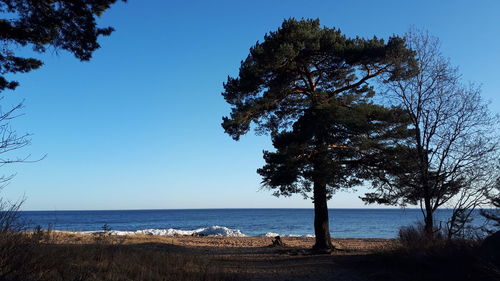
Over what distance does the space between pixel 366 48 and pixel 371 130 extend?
3236mm

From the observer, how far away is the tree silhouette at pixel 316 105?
14.4 metres

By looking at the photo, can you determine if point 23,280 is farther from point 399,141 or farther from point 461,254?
point 399,141

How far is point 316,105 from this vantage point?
15023 mm

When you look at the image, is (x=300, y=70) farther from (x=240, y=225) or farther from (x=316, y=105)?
(x=240, y=225)

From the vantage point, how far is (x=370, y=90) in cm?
1742

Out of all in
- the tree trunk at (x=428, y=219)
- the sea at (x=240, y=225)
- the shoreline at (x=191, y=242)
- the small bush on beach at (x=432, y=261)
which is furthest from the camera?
the sea at (x=240, y=225)

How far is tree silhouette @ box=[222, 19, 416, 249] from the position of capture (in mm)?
14406

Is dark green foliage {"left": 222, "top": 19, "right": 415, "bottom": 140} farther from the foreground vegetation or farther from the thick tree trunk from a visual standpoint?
the foreground vegetation

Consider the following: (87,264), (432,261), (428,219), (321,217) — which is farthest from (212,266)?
(428,219)

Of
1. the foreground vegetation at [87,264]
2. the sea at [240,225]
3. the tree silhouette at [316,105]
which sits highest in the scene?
the tree silhouette at [316,105]

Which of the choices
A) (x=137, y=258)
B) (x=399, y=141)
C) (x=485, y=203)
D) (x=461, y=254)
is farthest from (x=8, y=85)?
(x=485, y=203)

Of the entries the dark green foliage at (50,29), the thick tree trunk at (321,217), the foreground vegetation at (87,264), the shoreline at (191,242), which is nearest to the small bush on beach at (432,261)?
the shoreline at (191,242)

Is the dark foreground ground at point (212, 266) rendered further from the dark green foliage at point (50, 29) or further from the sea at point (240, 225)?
the dark green foliage at point (50, 29)

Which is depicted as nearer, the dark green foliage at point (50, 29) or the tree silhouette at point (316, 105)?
the dark green foliage at point (50, 29)
